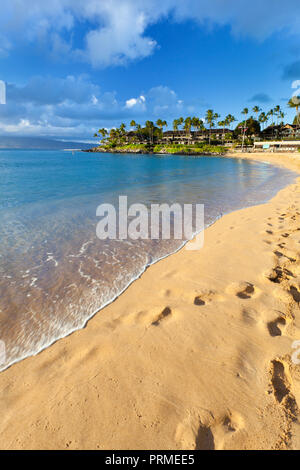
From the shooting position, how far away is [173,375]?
271cm

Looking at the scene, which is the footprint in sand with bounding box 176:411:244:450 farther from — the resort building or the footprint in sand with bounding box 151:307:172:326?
the resort building

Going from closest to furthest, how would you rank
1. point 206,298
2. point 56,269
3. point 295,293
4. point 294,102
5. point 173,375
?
1. point 173,375
2. point 295,293
3. point 206,298
4. point 56,269
5. point 294,102

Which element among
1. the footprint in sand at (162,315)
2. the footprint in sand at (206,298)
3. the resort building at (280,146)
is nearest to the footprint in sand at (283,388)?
the footprint in sand at (206,298)

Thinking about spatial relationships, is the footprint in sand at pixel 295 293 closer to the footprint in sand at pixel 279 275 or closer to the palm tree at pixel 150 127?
the footprint in sand at pixel 279 275

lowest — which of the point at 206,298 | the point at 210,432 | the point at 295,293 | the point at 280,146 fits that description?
the point at 210,432

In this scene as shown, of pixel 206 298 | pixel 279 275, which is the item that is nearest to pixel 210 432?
pixel 206 298

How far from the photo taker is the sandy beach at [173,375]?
2131mm

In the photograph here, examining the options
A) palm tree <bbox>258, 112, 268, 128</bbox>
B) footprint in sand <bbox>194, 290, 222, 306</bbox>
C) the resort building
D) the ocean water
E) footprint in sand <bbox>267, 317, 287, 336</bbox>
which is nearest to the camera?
footprint in sand <bbox>267, 317, 287, 336</bbox>

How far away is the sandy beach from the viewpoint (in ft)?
6.99

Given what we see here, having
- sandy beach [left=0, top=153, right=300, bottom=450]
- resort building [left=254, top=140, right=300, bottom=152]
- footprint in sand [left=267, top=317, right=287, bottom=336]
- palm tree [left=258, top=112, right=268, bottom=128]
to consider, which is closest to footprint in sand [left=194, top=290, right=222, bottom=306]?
sandy beach [left=0, top=153, right=300, bottom=450]

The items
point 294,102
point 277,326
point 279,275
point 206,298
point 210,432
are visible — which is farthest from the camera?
point 294,102

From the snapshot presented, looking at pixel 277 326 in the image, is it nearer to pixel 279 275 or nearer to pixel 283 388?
pixel 283 388

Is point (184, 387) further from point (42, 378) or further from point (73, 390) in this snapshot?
point (42, 378)
